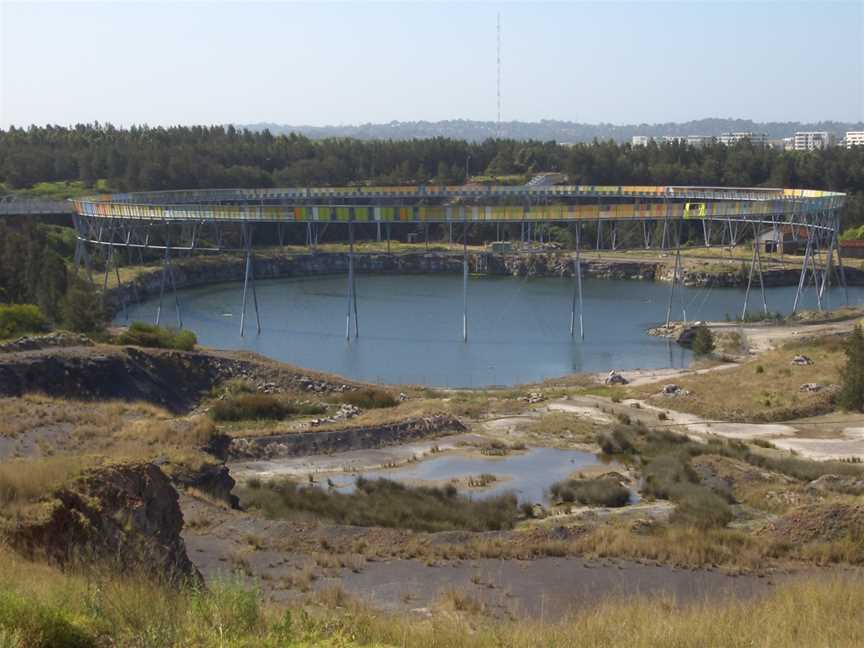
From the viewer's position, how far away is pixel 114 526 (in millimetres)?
10312

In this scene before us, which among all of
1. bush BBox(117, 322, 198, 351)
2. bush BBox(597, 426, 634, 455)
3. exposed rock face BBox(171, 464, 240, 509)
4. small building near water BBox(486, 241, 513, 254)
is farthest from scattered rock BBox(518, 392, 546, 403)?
small building near water BBox(486, 241, 513, 254)

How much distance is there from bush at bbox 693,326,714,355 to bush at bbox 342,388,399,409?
13028 mm

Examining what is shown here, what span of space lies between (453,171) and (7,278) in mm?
45070

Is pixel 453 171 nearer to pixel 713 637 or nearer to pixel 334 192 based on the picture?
pixel 334 192

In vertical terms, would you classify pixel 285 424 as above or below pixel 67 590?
below

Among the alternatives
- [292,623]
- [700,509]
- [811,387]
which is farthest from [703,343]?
[292,623]

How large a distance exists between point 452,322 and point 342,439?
22109 mm

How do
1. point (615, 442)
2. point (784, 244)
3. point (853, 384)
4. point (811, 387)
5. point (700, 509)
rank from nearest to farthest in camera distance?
1. point (700, 509)
2. point (615, 442)
3. point (853, 384)
4. point (811, 387)
5. point (784, 244)

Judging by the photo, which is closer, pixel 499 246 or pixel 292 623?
pixel 292 623

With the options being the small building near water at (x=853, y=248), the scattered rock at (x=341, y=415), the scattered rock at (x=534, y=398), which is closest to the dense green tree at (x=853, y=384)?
the scattered rock at (x=534, y=398)

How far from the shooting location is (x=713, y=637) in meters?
8.34

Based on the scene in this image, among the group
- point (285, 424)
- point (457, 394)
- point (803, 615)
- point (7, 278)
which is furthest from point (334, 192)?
point (803, 615)

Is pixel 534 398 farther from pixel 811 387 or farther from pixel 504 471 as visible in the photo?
pixel 504 471

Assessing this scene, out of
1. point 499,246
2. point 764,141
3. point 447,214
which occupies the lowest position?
point 499,246
